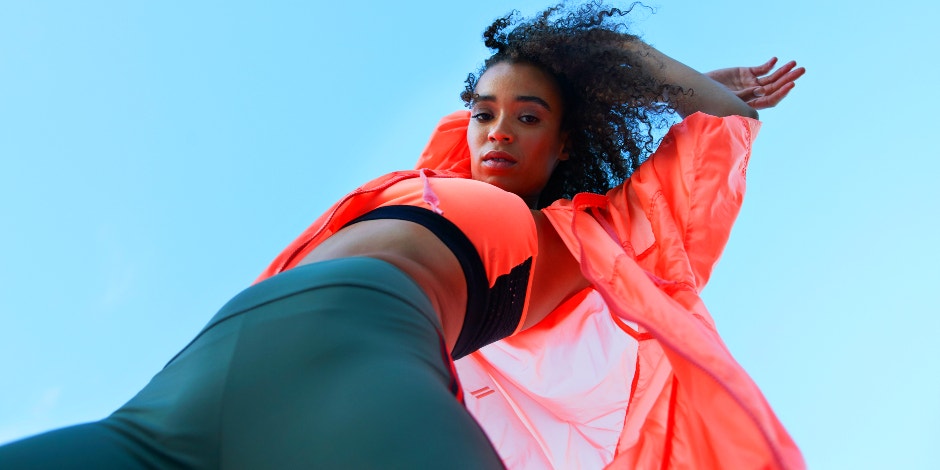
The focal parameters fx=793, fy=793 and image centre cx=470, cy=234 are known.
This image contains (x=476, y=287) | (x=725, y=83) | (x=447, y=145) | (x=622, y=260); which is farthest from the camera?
(x=725, y=83)

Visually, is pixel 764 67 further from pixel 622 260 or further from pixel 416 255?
pixel 416 255

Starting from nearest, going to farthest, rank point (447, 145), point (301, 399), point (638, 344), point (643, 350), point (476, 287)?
1. point (301, 399)
2. point (476, 287)
3. point (643, 350)
4. point (638, 344)
5. point (447, 145)

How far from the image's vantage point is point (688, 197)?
238 cm

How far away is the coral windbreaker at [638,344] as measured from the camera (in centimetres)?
167

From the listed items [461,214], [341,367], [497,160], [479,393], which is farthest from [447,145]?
[341,367]

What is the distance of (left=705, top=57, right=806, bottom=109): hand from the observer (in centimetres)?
305

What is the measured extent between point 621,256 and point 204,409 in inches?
46.8

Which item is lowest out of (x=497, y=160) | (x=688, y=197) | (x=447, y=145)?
(x=688, y=197)

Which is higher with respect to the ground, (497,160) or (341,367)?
(497,160)

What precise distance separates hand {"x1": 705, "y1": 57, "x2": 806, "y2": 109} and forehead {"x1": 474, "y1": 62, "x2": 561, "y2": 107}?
0.74 m

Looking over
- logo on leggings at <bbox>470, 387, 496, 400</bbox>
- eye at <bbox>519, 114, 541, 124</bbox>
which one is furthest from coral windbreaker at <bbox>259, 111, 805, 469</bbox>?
eye at <bbox>519, 114, 541, 124</bbox>

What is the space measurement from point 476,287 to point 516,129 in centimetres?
110

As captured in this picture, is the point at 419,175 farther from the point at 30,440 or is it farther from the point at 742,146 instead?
the point at 30,440

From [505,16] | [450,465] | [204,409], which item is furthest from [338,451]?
[505,16]
